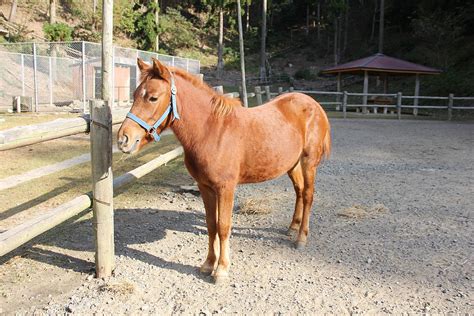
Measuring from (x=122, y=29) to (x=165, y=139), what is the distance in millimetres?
32112

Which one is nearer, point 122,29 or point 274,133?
point 274,133

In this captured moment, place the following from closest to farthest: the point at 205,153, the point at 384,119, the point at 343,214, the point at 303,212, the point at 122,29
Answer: the point at 205,153, the point at 303,212, the point at 343,214, the point at 384,119, the point at 122,29

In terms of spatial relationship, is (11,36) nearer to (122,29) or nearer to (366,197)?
(122,29)

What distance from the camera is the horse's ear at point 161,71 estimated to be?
2.76 meters

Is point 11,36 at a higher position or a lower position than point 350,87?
higher

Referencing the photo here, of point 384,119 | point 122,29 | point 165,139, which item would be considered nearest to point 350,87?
point 384,119

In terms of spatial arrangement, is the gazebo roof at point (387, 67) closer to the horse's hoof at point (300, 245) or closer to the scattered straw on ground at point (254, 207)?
the scattered straw on ground at point (254, 207)

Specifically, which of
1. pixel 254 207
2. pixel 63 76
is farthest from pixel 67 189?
pixel 63 76

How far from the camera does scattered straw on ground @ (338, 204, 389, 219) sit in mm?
4801

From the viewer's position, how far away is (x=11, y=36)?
92.4ft

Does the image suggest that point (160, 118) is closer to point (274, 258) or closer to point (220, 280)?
point (220, 280)

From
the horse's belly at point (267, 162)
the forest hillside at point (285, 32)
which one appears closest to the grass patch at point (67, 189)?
the horse's belly at point (267, 162)

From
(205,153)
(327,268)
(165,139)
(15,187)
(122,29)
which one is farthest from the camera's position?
(122,29)

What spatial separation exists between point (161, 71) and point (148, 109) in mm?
276
